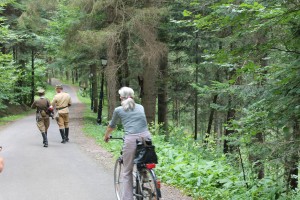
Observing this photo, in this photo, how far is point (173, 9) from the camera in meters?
17.7

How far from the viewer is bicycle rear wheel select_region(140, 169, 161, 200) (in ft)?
16.1

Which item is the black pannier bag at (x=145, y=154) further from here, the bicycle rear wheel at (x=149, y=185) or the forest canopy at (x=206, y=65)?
the forest canopy at (x=206, y=65)

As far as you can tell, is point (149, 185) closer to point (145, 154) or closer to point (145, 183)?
point (145, 183)

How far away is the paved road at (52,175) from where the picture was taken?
22.5 ft

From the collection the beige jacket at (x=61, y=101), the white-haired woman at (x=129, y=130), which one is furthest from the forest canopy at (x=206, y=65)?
the beige jacket at (x=61, y=101)

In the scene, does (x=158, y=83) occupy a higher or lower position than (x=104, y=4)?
lower

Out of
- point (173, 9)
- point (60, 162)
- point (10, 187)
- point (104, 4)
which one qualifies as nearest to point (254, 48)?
point (10, 187)

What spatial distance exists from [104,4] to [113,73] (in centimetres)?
310

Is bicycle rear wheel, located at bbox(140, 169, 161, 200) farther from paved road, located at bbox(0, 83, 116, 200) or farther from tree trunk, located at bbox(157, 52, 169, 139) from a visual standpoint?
tree trunk, located at bbox(157, 52, 169, 139)

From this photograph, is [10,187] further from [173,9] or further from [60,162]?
[173,9]

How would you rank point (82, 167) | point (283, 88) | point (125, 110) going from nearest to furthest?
point (283, 88) → point (125, 110) → point (82, 167)

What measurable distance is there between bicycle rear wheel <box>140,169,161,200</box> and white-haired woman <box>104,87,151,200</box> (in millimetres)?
246

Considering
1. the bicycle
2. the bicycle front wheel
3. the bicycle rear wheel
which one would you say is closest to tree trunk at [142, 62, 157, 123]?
the bicycle front wheel

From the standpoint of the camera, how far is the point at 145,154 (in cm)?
515
